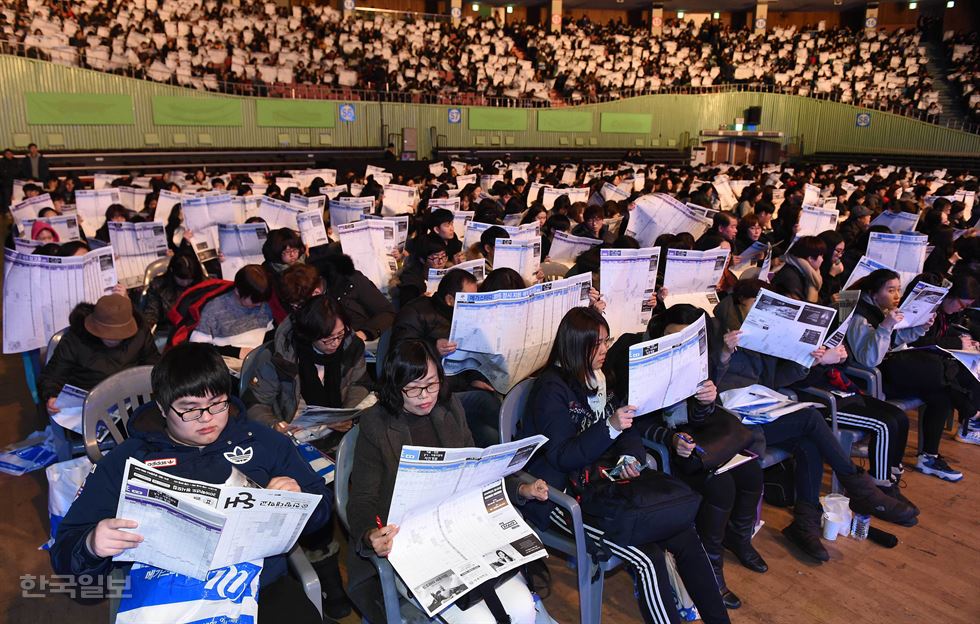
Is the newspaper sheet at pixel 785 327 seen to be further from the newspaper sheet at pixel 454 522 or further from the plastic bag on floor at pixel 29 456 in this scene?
the plastic bag on floor at pixel 29 456

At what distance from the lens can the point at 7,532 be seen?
13.1 feet

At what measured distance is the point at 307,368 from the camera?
3.64 meters

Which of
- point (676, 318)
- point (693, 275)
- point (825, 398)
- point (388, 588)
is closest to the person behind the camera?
point (388, 588)

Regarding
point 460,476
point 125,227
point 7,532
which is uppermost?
point 125,227

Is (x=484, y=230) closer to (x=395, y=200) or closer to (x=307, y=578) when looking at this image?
(x=395, y=200)

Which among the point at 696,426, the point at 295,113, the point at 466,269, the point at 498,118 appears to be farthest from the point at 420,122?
the point at 696,426

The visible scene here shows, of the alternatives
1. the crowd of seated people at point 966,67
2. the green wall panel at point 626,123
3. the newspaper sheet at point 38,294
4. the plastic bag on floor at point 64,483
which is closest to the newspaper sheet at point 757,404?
the plastic bag on floor at point 64,483

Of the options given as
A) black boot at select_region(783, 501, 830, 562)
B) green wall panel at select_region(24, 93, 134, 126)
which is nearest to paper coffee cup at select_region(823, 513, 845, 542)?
black boot at select_region(783, 501, 830, 562)

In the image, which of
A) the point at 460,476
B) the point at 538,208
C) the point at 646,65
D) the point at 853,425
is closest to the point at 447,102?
the point at 646,65

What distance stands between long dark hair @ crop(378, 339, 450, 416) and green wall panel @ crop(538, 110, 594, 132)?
25002 mm

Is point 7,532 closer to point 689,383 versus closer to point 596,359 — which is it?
point 596,359

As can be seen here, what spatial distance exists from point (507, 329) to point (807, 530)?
1990 millimetres

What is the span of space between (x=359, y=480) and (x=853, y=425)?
330 cm

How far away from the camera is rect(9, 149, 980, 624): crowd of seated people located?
2.67 meters
